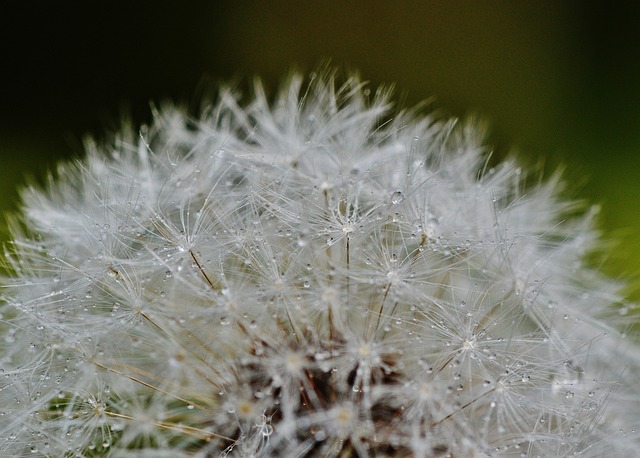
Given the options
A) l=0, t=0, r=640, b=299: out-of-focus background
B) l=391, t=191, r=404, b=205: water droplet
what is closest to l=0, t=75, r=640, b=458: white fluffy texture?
l=391, t=191, r=404, b=205: water droplet

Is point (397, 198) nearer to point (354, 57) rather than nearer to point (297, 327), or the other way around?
point (297, 327)

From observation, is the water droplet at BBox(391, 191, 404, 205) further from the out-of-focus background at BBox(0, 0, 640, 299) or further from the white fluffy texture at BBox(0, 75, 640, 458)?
the out-of-focus background at BBox(0, 0, 640, 299)

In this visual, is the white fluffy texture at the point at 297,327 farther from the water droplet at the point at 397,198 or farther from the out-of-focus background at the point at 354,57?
the out-of-focus background at the point at 354,57

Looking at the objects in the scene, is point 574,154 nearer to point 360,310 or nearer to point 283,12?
point 283,12

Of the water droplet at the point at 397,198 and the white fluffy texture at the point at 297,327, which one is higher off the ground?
the water droplet at the point at 397,198

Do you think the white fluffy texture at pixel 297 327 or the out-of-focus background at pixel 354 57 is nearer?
the white fluffy texture at pixel 297 327

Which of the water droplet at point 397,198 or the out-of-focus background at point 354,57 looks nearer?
the water droplet at point 397,198

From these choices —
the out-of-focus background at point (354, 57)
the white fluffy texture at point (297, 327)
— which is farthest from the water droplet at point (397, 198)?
the out-of-focus background at point (354, 57)

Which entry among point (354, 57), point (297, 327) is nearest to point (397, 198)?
point (297, 327)
